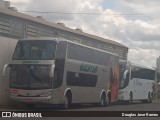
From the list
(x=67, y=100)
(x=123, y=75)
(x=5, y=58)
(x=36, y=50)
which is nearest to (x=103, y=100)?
(x=123, y=75)

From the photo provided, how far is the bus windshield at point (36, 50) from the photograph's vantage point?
73.2 ft

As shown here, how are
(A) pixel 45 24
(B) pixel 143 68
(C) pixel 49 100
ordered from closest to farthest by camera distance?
(C) pixel 49 100, (A) pixel 45 24, (B) pixel 143 68

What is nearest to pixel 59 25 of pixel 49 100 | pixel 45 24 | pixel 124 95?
pixel 45 24

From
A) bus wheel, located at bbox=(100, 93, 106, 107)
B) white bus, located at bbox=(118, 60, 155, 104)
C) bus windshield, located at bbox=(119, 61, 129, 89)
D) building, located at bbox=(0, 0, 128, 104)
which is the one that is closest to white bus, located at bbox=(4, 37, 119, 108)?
building, located at bbox=(0, 0, 128, 104)

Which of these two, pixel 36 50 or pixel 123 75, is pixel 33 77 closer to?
pixel 36 50

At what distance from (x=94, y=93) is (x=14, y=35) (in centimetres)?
618

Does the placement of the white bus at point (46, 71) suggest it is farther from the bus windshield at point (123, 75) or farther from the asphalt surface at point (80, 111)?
the bus windshield at point (123, 75)

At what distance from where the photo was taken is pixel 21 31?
24.1 m

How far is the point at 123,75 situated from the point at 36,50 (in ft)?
41.1

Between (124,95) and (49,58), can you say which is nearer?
(49,58)

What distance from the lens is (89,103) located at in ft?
89.2

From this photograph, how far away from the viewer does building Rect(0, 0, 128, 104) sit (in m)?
22.8

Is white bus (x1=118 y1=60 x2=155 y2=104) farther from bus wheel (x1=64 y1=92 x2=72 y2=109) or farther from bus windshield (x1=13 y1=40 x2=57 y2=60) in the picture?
bus windshield (x1=13 y1=40 x2=57 y2=60)

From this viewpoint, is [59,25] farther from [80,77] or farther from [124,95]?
[124,95]
